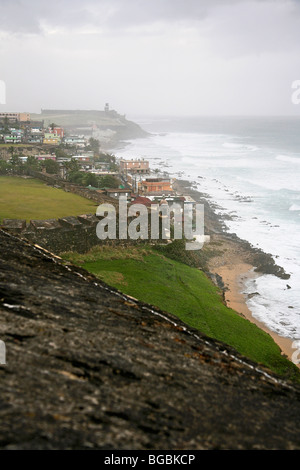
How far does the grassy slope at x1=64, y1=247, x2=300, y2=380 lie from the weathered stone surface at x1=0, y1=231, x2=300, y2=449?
9.53 meters

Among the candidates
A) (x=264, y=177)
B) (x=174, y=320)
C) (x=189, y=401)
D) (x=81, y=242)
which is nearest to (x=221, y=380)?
(x=189, y=401)

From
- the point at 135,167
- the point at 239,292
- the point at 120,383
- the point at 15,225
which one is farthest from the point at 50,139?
the point at 120,383

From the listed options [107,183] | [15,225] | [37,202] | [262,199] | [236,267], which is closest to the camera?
[15,225]

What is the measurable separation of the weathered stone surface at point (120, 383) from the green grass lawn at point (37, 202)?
15974mm

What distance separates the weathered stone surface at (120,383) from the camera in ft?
14.5

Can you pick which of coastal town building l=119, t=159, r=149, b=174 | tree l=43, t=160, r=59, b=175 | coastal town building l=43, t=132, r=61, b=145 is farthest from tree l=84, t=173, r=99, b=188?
coastal town building l=43, t=132, r=61, b=145

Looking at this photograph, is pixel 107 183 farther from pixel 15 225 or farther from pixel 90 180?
pixel 15 225

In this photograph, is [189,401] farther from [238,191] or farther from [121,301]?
[238,191]

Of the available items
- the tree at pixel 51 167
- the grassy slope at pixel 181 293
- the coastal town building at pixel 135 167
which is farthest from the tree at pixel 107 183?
the grassy slope at pixel 181 293

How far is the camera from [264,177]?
77.5 m

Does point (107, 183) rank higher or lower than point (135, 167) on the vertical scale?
lower

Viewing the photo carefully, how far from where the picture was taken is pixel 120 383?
5.21 meters

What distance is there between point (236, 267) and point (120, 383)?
97.4ft
